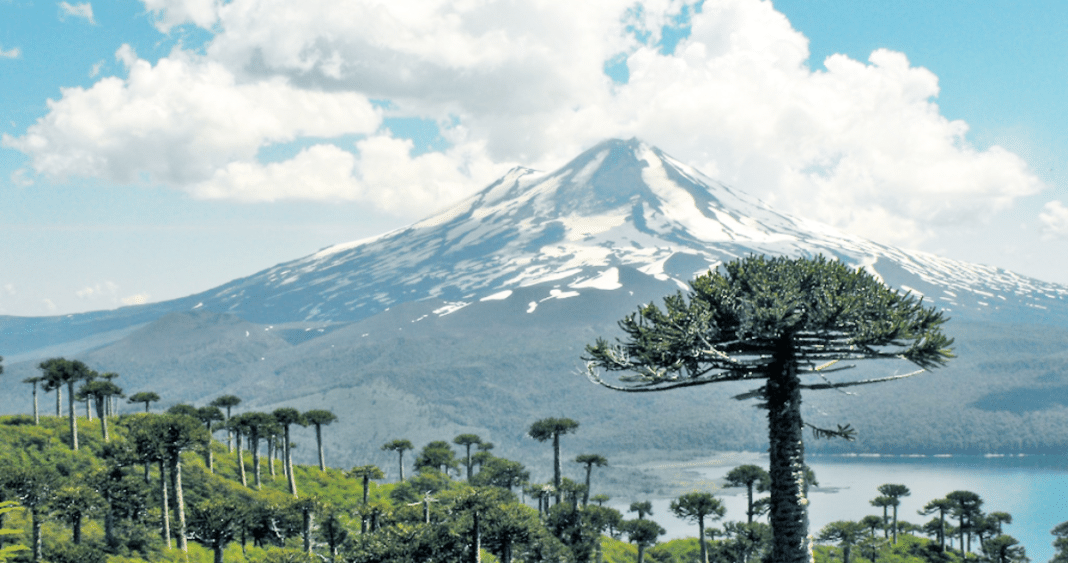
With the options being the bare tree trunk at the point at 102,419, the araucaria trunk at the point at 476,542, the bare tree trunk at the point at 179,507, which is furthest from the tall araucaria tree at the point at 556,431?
the bare tree trunk at the point at 102,419

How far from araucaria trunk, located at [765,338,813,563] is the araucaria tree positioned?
0.02 m


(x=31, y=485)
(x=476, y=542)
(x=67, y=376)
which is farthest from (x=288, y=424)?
(x=476, y=542)

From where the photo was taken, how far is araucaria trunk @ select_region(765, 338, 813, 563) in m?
12.3

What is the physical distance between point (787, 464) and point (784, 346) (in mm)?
2027

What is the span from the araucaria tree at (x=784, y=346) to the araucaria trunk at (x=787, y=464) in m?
0.02

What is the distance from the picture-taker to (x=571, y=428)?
6034 cm

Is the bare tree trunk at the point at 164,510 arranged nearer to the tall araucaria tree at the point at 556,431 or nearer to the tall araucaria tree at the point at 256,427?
the tall araucaria tree at the point at 256,427

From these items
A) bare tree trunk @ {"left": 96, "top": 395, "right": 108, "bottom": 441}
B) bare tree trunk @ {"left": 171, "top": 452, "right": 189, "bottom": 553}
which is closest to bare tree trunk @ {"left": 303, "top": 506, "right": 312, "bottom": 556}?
bare tree trunk @ {"left": 171, "top": 452, "right": 189, "bottom": 553}

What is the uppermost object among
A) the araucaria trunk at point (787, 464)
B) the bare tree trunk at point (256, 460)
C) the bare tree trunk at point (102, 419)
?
the araucaria trunk at point (787, 464)

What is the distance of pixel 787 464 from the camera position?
40.7 feet

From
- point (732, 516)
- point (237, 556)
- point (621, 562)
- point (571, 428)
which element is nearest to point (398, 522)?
point (237, 556)

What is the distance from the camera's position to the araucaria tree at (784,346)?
40.1 feet

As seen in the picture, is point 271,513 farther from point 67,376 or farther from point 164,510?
point 67,376

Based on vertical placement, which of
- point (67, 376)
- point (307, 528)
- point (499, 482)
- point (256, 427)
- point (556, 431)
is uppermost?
point (67, 376)
